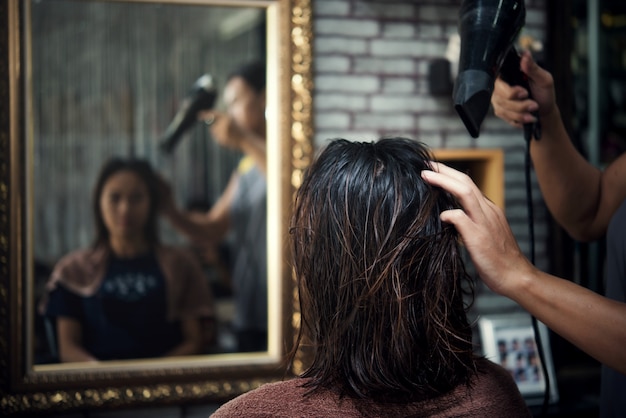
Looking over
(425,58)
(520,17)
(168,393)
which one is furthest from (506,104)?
(168,393)

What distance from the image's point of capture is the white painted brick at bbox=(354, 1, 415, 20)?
96.7 inches

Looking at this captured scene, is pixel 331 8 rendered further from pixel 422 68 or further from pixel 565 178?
pixel 565 178

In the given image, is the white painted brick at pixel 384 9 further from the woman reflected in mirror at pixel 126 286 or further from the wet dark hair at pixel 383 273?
the wet dark hair at pixel 383 273

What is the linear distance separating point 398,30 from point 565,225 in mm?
1102

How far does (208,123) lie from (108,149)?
328mm

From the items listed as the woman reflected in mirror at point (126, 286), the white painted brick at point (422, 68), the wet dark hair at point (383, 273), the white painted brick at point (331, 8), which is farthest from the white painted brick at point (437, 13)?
the wet dark hair at point (383, 273)

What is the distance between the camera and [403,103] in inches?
98.5

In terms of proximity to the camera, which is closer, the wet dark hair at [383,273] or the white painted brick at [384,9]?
the wet dark hair at [383,273]

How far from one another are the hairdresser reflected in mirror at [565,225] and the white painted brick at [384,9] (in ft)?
3.36

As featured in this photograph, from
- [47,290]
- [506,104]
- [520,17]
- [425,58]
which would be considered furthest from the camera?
[425,58]

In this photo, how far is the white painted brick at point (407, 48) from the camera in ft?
8.13

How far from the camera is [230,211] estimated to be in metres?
2.30

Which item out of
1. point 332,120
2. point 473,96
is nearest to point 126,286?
point 332,120

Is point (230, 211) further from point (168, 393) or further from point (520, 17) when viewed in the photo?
point (520, 17)
